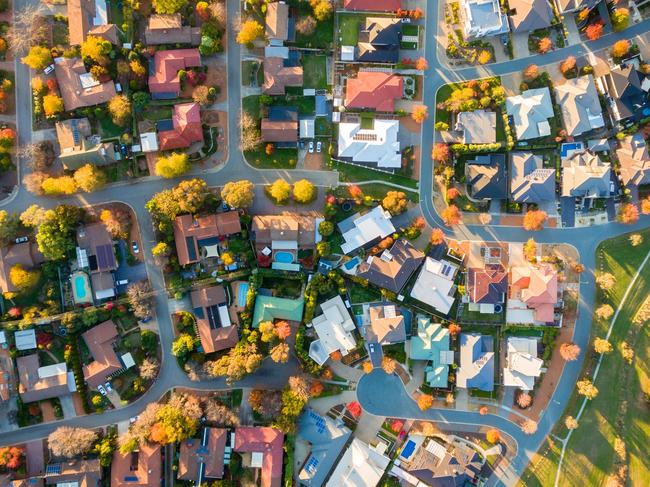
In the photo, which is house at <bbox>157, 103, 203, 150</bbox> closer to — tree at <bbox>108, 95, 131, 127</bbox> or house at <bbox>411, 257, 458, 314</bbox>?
tree at <bbox>108, 95, 131, 127</bbox>

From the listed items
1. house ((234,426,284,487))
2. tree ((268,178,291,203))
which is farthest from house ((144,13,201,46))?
house ((234,426,284,487))

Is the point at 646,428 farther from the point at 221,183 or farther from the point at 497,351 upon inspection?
the point at 221,183

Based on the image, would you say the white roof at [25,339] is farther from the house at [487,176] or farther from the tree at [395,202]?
the house at [487,176]

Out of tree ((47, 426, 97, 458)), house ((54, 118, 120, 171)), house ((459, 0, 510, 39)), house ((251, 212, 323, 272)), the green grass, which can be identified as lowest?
tree ((47, 426, 97, 458))

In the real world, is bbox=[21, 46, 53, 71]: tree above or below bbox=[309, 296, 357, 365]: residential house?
above

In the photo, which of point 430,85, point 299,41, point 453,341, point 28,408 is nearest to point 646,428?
point 453,341

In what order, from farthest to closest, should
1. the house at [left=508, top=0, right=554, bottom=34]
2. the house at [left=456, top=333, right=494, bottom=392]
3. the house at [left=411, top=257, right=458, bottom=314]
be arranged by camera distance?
the house at [left=411, top=257, right=458, bottom=314] < the house at [left=456, top=333, right=494, bottom=392] < the house at [left=508, top=0, right=554, bottom=34]

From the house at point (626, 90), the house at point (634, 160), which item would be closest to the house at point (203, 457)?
the house at point (634, 160)

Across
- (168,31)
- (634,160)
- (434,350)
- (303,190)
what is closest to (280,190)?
(303,190)
